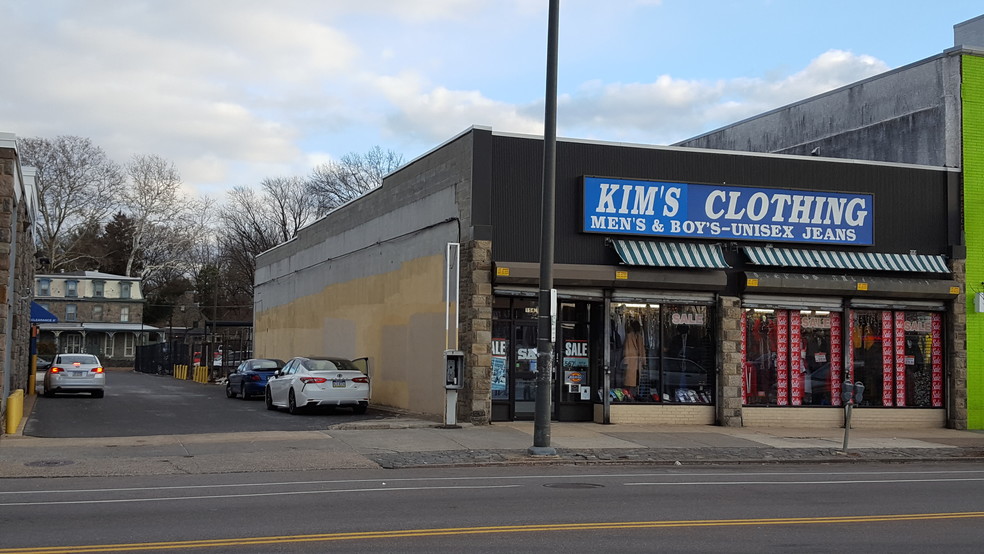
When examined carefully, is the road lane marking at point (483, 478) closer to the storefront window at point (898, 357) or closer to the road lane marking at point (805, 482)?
the road lane marking at point (805, 482)

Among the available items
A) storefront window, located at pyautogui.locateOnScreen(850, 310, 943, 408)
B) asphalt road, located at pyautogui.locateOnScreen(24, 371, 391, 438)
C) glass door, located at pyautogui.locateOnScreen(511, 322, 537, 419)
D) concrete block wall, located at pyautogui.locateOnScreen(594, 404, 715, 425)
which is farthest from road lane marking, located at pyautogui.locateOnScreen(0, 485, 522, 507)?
storefront window, located at pyautogui.locateOnScreen(850, 310, 943, 408)

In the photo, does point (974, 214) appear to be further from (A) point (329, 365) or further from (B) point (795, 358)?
(A) point (329, 365)

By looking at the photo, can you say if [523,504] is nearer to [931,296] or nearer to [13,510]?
[13,510]

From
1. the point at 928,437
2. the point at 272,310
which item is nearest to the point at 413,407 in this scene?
the point at 928,437

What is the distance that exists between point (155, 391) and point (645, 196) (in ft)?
73.5

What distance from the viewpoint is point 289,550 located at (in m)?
8.30

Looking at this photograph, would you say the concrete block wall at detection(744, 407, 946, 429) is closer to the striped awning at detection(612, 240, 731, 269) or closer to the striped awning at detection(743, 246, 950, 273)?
the striped awning at detection(743, 246, 950, 273)

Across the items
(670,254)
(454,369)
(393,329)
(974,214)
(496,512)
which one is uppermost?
(974,214)

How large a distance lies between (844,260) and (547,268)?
32.3 ft

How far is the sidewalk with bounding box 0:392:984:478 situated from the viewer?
588 inches

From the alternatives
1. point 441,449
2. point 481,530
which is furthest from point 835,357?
point 481,530

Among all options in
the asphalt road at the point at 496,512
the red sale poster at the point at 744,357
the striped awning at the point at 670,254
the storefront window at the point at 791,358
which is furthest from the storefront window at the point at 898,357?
the asphalt road at the point at 496,512

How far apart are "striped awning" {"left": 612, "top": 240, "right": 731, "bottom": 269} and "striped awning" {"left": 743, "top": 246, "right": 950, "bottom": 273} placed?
93cm

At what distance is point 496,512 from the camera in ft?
34.5
